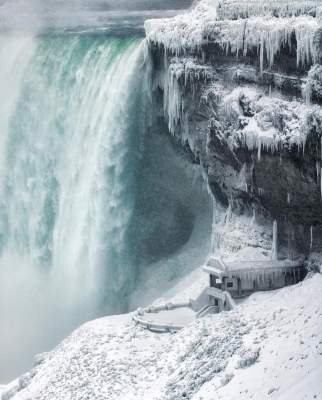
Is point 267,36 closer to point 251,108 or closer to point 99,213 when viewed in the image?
point 251,108

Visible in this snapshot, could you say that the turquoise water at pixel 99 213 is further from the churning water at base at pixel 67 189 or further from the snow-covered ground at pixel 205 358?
the snow-covered ground at pixel 205 358

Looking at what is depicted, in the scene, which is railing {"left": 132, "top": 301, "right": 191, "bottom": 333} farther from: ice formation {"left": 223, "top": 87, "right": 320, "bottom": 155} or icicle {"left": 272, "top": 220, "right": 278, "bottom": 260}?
ice formation {"left": 223, "top": 87, "right": 320, "bottom": 155}

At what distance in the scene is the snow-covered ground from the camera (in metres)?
36.6

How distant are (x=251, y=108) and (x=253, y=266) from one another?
6415mm

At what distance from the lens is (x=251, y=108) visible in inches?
1779

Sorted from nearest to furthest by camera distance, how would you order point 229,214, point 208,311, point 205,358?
point 205,358 → point 208,311 → point 229,214

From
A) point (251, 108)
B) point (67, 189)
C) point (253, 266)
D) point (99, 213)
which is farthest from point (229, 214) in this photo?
point (67, 189)

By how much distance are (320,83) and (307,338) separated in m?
9.41

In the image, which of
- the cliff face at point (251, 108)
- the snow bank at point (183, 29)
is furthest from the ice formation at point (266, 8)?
the snow bank at point (183, 29)

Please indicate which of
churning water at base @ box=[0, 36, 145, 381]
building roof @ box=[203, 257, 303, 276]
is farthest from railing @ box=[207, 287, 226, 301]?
churning water at base @ box=[0, 36, 145, 381]

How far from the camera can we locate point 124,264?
57062 mm

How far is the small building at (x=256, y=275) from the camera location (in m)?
Result: 44.6

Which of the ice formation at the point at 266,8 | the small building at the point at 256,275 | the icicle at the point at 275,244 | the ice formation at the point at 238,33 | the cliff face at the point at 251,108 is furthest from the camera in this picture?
the icicle at the point at 275,244

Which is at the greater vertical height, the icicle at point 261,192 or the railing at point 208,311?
the icicle at point 261,192
